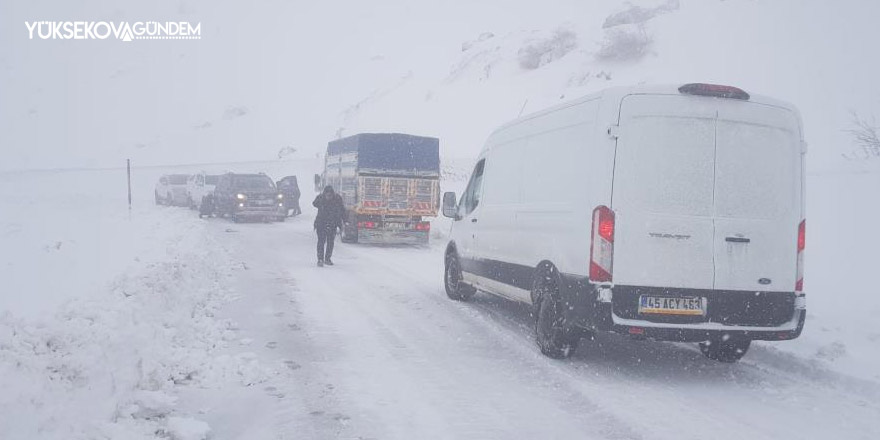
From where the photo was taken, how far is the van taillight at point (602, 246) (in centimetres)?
593

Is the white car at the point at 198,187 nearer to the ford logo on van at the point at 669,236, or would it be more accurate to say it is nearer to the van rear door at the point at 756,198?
the ford logo on van at the point at 669,236

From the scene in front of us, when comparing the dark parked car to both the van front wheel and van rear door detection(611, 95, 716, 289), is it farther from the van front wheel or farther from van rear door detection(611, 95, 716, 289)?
van rear door detection(611, 95, 716, 289)

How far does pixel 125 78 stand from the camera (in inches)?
3871

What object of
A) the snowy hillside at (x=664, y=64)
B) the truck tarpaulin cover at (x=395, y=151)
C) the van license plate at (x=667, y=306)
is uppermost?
the snowy hillside at (x=664, y=64)

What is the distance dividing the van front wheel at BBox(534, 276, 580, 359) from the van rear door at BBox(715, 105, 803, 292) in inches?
57.5

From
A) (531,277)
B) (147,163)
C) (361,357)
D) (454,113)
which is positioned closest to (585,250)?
(531,277)

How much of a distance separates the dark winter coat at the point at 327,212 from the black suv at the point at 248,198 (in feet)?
40.2

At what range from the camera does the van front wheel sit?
262 inches

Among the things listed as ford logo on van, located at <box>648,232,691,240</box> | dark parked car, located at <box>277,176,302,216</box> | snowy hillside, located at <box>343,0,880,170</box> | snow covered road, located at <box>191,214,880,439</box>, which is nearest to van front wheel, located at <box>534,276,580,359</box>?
snow covered road, located at <box>191,214,880,439</box>

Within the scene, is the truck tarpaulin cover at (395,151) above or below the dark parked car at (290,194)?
above

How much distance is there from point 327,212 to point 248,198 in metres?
12.5

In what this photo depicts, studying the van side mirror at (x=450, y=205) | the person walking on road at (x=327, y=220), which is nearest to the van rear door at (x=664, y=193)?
the van side mirror at (x=450, y=205)

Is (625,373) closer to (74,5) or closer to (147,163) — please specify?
(147,163)

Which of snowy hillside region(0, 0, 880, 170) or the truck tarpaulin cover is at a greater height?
snowy hillside region(0, 0, 880, 170)
